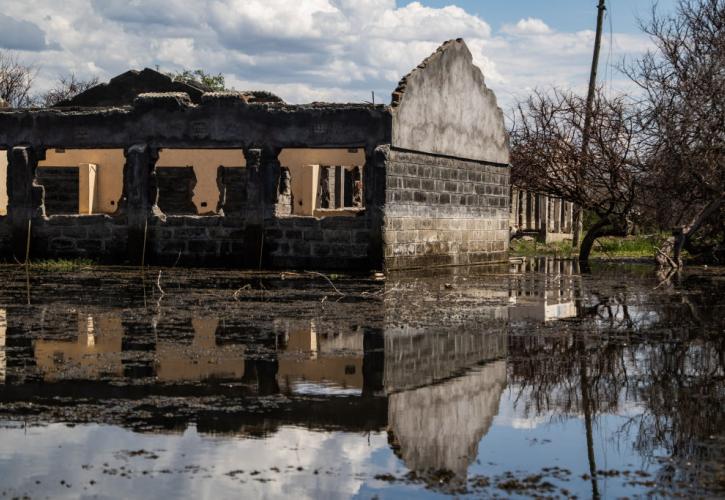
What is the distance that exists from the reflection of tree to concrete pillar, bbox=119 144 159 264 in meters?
11.9

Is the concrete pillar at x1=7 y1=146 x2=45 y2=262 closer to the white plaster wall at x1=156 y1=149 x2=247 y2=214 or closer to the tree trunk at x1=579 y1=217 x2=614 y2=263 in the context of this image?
the white plaster wall at x1=156 y1=149 x2=247 y2=214

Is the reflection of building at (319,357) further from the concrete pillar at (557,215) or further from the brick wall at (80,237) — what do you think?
the concrete pillar at (557,215)

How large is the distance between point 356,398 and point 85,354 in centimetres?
297

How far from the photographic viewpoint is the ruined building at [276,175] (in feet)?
74.4

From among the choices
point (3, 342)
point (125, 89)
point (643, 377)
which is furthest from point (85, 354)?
point (125, 89)

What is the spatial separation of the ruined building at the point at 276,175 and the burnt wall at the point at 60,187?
351 inches

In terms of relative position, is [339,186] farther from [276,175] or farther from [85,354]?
[85,354]

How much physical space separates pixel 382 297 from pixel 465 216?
10.4m

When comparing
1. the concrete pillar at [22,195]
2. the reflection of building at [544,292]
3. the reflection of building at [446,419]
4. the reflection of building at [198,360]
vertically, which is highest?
the concrete pillar at [22,195]

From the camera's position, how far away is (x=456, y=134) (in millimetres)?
25594

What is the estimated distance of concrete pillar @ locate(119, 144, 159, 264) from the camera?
2394 cm

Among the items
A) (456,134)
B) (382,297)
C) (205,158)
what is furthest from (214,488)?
(205,158)

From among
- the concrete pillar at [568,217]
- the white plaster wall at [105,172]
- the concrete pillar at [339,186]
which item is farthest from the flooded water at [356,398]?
the concrete pillar at [568,217]

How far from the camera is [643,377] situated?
8984 millimetres
